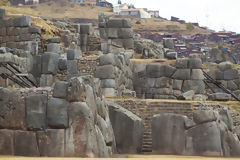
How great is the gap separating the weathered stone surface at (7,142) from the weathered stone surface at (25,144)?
4.5 inches

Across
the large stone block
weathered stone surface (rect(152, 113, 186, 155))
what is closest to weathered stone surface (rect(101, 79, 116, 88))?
the large stone block

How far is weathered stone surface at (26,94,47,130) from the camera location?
15500 mm

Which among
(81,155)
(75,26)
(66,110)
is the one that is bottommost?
(81,155)

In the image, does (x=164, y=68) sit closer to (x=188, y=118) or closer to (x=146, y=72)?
(x=146, y=72)

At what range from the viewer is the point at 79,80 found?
51.1 feet

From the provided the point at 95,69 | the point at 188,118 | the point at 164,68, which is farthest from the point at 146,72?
the point at 188,118

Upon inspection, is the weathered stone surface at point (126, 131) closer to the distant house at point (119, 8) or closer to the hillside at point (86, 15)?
the hillside at point (86, 15)

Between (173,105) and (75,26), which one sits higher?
(75,26)

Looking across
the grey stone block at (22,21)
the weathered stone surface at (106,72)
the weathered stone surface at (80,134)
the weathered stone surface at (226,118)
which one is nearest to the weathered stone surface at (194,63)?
the weathered stone surface at (106,72)

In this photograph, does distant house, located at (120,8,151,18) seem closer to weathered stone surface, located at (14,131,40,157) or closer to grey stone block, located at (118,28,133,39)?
grey stone block, located at (118,28,133,39)

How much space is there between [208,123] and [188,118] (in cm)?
90

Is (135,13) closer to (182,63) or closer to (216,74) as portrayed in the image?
(216,74)

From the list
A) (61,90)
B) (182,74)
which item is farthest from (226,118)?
(182,74)

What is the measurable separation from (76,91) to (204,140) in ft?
16.3
